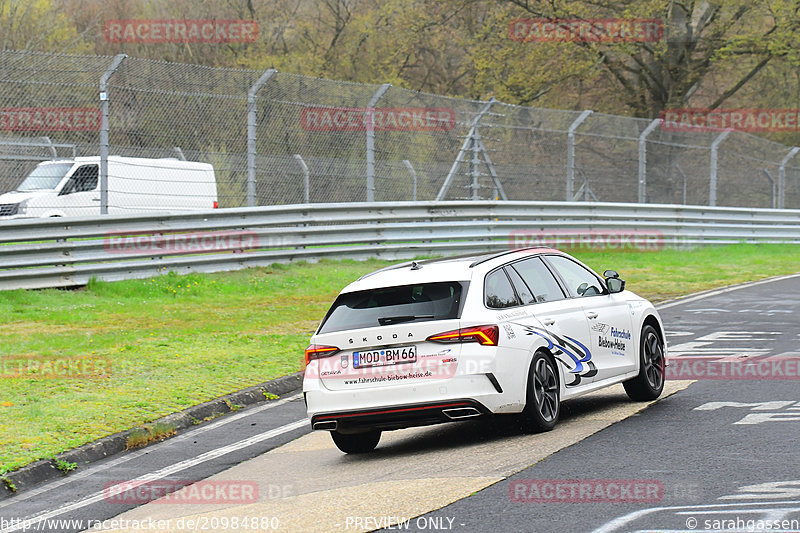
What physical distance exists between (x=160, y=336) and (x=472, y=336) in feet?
19.9

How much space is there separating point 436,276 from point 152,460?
2.48 meters

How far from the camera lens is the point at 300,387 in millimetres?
10828

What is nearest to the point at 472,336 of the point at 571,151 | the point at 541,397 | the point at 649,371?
the point at 541,397

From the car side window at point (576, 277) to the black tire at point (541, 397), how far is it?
113 cm

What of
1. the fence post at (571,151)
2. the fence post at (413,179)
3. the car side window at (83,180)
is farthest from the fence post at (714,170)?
the car side window at (83,180)

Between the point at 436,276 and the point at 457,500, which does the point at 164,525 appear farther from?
the point at 436,276

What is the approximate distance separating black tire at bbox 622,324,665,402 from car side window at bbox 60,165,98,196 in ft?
35.7

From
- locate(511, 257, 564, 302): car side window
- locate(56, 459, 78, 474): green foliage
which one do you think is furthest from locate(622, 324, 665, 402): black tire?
locate(56, 459, 78, 474): green foliage

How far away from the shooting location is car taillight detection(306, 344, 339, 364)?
320 inches

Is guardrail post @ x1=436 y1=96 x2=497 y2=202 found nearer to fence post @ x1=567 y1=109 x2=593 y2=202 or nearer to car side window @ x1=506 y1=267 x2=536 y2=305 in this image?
fence post @ x1=567 y1=109 x2=593 y2=202

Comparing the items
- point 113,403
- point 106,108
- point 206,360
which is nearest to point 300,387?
point 206,360

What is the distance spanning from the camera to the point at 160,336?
13.0 m

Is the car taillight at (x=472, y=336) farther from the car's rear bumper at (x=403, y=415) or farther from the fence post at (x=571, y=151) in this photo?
the fence post at (x=571, y=151)

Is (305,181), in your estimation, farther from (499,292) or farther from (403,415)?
(403,415)
